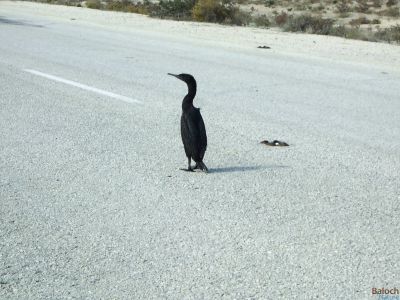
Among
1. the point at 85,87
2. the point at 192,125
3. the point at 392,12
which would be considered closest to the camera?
the point at 192,125

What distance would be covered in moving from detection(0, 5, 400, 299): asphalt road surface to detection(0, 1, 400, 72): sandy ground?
429 cm

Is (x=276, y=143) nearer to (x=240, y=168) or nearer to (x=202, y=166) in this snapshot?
(x=240, y=168)

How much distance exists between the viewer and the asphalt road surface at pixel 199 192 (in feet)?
11.9

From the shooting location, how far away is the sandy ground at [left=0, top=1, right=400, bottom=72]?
14.4m

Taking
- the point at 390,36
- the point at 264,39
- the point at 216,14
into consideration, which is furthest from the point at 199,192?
the point at 216,14

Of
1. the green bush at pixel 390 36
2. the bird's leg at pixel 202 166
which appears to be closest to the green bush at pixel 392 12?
the green bush at pixel 390 36

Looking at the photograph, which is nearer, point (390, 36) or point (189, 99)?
point (189, 99)

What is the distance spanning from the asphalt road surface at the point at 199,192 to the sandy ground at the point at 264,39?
4293mm

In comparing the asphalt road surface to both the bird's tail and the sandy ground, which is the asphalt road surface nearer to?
the bird's tail

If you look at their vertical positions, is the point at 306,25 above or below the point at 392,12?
above

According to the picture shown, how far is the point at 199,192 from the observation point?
16.5 feet

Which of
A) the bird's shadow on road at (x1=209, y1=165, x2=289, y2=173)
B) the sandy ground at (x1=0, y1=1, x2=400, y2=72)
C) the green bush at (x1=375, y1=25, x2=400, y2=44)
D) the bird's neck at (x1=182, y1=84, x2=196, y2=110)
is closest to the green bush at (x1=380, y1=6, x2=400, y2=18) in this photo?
the sandy ground at (x1=0, y1=1, x2=400, y2=72)

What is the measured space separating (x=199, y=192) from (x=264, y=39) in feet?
43.2

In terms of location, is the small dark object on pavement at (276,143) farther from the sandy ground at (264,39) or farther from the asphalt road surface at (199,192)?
the sandy ground at (264,39)
